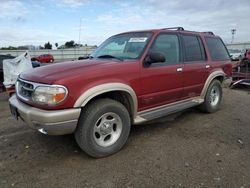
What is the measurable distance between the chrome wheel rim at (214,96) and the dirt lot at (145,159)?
0.86 meters

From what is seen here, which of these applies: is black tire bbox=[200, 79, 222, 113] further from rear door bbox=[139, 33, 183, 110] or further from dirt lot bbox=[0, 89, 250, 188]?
rear door bbox=[139, 33, 183, 110]

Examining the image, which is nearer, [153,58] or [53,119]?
[53,119]

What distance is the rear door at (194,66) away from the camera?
475cm

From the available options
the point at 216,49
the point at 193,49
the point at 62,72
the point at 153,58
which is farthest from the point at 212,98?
the point at 62,72

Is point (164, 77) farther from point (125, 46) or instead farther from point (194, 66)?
point (194, 66)

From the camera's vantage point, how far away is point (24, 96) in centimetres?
342

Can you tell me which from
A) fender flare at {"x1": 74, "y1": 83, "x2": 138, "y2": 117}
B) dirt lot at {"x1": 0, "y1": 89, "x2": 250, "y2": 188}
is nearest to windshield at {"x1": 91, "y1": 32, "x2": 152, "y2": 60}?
fender flare at {"x1": 74, "y1": 83, "x2": 138, "y2": 117}

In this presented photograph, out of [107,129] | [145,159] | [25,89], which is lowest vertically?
[145,159]

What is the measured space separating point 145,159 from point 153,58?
1559mm

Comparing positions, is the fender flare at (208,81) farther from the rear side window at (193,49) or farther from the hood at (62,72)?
the hood at (62,72)

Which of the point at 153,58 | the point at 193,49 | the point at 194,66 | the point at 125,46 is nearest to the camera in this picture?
the point at 153,58

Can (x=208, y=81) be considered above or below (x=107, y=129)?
above

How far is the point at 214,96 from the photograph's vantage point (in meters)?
5.92

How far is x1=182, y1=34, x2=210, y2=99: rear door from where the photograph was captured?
4754 millimetres
